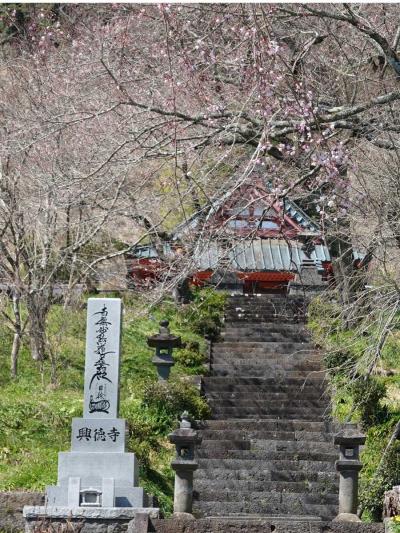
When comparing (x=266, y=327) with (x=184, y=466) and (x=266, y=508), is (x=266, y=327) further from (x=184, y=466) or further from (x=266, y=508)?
(x=184, y=466)

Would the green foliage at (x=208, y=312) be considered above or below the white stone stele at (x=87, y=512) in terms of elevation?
above

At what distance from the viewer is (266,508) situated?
1797 cm

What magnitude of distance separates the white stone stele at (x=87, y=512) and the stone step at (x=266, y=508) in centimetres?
352

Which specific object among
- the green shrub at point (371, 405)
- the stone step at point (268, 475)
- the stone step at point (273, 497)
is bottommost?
the stone step at point (273, 497)

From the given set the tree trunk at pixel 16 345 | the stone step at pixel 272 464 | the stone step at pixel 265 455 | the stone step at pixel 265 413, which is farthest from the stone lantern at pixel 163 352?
the stone step at pixel 272 464

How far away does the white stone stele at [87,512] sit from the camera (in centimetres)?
1414

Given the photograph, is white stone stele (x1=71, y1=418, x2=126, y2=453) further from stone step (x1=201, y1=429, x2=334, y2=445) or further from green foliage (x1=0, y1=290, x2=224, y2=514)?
stone step (x1=201, y1=429, x2=334, y2=445)

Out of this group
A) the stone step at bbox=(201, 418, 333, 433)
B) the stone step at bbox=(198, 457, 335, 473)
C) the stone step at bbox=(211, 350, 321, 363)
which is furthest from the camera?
the stone step at bbox=(211, 350, 321, 363)

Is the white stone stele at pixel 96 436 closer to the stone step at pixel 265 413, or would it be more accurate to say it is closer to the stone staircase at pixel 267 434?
the stone staircase at pixel 267 434

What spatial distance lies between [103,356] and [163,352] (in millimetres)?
6141

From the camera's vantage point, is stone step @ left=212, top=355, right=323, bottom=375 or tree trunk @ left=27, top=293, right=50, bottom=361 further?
stone step @ left=212, top=355, right=323, bottom=375

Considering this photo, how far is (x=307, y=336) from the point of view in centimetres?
2477

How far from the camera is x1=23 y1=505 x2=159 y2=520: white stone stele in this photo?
14141 millimetres

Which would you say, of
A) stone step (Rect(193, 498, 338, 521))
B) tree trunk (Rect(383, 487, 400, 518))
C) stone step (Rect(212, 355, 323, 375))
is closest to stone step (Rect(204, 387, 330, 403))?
stone step (Rect(212, 355, 323, 375))
